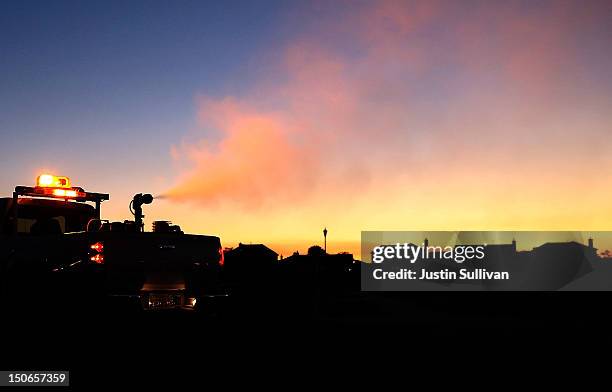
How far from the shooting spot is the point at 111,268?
24.6 feet

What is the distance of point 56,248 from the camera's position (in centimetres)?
793

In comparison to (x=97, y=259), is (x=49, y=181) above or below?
above

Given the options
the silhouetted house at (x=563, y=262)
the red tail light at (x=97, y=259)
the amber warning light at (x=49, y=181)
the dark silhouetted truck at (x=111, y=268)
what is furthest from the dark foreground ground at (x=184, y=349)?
the silhouetted house at (x=563, y=262)

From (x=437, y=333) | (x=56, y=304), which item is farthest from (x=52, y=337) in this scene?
(x=437, y=333)

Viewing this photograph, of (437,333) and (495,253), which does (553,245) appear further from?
(437,333)

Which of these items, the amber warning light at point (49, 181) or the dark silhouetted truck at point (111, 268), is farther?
the amber warning light at point (49, 181)

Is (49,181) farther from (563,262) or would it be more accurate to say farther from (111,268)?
(563,262)

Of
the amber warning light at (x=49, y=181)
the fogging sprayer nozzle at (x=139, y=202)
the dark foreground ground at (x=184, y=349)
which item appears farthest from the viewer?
the fogging sprayer nozzle at (x=139, y=202)

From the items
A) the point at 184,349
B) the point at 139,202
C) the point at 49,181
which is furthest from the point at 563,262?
the point at 184,349

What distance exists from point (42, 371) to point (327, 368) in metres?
3.22

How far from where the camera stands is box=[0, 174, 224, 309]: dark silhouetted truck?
24.5 feet

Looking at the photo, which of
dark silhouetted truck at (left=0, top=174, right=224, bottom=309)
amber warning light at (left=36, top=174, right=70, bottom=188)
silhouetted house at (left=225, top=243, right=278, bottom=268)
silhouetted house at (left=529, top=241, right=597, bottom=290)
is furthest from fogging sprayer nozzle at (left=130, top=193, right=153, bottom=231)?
silhouetted house at (left=529, top=241, right=597, bottom=290)

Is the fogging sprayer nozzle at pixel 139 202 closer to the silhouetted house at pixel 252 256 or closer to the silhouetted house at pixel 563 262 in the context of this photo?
the silhouetted house at pixel 252 256

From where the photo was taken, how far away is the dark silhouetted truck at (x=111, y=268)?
746 cm
